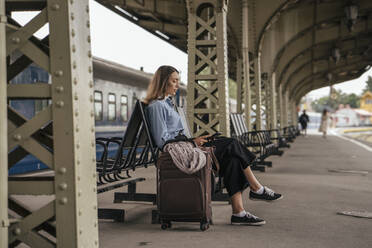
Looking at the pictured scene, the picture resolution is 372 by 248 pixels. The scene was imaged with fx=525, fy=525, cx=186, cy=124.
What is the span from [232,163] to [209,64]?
3.02 meters

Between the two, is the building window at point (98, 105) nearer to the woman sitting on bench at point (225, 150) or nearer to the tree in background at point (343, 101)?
the woman sitting on bench at point (225, 150)

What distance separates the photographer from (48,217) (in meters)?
2.80

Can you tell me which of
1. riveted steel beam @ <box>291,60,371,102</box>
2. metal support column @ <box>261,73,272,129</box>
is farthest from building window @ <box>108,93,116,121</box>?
riveted steel beam @ <box>291,60,371,102</box>

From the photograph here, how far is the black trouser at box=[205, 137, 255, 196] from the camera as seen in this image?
4969 millimetres

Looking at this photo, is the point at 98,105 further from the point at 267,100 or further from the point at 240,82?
the point at 267,100

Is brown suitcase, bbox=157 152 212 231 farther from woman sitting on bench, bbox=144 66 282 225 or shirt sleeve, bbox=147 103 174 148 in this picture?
woman sitting on bench, bbox=144 66 282 225

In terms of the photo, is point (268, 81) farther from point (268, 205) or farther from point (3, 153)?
point (3, 153)

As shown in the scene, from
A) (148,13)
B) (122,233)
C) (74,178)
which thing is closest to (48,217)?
(74,178)

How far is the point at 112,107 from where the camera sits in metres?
13.7

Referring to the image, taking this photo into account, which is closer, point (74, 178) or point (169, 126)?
point (74, 178)

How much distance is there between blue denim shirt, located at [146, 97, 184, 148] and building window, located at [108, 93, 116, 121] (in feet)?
28.6

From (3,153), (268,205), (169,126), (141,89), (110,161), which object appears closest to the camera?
(3,153)

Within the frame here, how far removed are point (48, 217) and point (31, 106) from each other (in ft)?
24.2

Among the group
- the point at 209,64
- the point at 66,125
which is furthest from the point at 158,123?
the point at 209,64
